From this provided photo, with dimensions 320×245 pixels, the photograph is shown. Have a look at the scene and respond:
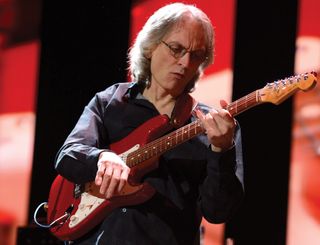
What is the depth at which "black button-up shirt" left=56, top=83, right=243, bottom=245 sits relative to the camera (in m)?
1.63

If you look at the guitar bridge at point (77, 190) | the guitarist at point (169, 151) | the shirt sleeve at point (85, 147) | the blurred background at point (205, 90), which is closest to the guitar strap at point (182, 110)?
the guitarist at point (169, 151)

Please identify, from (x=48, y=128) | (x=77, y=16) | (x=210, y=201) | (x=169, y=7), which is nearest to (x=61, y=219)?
(x=210, y=201)

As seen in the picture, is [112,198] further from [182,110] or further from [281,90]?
[281,90]

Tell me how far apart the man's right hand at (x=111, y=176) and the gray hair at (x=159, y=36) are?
479mm

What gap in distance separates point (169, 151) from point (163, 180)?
0.34 feet

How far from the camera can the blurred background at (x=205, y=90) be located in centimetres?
324

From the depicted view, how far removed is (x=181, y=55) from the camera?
1.82 meters

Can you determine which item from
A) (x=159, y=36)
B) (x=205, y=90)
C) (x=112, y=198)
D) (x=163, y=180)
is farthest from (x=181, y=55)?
(x=205, y=90)

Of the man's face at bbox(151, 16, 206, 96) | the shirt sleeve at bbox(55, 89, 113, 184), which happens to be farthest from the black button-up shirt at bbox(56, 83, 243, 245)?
the man's face at bbox(151, 16, 206, 96)

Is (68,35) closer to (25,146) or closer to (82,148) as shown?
(25,146)

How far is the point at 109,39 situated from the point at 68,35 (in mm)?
285

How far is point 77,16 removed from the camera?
3914 mm

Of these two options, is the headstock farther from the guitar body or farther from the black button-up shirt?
the guitar body

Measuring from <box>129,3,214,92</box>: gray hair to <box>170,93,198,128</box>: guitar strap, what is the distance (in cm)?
8
